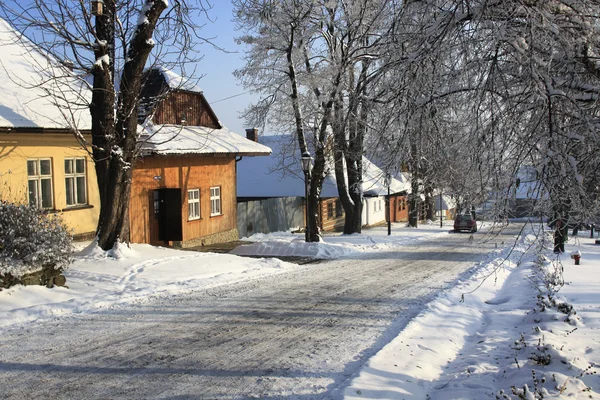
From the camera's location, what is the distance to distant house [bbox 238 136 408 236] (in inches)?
1107

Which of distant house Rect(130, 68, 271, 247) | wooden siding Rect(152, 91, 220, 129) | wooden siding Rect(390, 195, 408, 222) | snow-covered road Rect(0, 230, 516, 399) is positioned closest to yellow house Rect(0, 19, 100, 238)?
distant house Rect(130, 68, 271, 247)

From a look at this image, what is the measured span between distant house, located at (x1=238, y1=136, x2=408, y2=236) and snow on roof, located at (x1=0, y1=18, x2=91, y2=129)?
11875 mm

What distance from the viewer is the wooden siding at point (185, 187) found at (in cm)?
1823

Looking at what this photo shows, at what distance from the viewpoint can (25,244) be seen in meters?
9.45

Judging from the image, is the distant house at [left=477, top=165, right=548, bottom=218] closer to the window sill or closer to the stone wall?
the window sill

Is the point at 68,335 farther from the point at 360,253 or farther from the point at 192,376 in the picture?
the point at 360,253

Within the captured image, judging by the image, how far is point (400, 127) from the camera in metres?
6.99

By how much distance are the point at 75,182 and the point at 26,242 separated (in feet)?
23.7

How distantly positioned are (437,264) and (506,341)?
9523mm

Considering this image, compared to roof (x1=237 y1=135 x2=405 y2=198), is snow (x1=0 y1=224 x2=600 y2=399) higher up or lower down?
lower down

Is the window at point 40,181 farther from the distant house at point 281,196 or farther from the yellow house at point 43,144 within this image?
the distant house at point 281,196

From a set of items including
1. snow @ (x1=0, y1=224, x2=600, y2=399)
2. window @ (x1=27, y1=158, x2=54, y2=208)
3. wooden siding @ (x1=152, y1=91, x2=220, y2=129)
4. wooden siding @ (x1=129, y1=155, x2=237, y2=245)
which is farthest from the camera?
wooden siding @ (x1=152, y1=91, x2=220, y2=129)

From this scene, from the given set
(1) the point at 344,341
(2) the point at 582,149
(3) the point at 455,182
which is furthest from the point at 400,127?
(1) the point at 344,341

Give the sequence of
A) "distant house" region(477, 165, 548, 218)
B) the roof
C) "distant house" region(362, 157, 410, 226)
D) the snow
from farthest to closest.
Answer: "distant house" region(362, 157, 410, 226), the roof, the snow, "distant house" region(477, 165, 548, 218)
